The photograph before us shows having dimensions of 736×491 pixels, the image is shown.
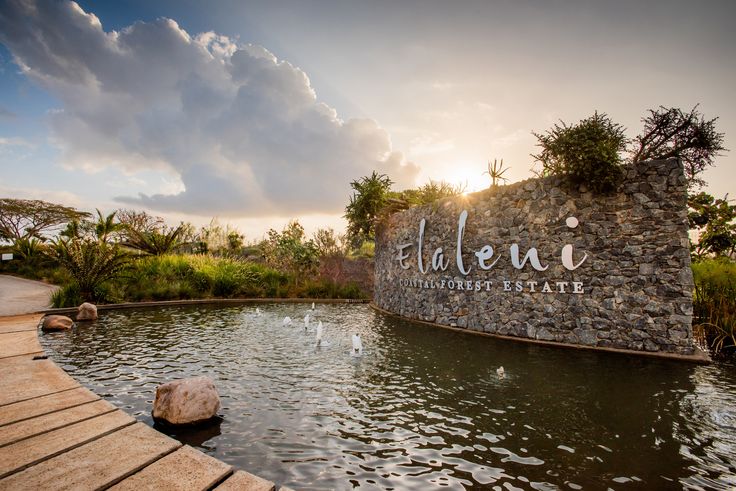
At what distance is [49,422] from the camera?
128 inches

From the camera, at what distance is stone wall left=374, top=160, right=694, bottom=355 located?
7137 millimetres

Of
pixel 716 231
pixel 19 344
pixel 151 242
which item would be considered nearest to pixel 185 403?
pixel 19 344

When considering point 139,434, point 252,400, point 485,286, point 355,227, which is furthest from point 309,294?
point 139,434

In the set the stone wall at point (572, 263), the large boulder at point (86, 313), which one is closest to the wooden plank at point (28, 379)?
the large boulder at point (86, 313)

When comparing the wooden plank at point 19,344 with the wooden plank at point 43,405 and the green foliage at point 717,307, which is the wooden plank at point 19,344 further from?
the green foliage at point 717,307

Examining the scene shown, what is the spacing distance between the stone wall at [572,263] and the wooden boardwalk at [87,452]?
26.0 ft

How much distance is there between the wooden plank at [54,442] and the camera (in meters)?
2.58

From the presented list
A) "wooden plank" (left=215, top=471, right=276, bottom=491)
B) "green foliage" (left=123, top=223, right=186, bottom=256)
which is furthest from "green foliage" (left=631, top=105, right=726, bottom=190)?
"green foliage" (left=123, top=223, right=186, bottom=256)

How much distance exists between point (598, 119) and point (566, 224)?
260 centimetres

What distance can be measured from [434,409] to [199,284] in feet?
48.9

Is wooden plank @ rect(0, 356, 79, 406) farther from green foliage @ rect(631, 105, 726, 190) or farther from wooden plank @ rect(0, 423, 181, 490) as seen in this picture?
green foliage @ rect(631, 105, 726, 190)

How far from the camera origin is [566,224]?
27.0ft

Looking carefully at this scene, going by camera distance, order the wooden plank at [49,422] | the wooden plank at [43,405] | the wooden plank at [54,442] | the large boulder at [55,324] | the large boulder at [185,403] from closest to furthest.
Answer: the wooden plank at [54,442] < the wooden plank at [49,422] < the wooden plank at [43,405] < the large boulder at [185,403] < the large boulder at [55,324]

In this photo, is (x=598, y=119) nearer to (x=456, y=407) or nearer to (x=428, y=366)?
(x=428, y=366)
